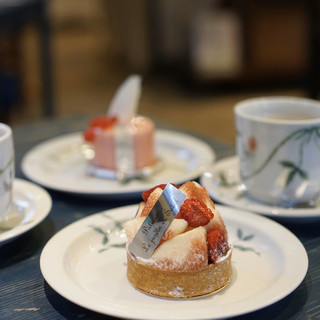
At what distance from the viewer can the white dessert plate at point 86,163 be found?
3.46 feet

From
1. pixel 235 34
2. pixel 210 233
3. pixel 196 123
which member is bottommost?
pixel 196 123

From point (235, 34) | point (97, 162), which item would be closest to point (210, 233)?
point (97, 162)

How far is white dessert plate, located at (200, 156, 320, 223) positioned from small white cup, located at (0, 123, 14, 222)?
1.20 ft

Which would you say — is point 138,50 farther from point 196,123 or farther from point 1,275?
point 1,275

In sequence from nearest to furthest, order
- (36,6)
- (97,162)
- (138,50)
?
(97,162)
(36,6)
(138,50)

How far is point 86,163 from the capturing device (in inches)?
49.1

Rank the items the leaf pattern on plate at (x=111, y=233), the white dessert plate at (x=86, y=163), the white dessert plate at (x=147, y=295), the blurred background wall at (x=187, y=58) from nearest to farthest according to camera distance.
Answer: the white dessert plate at (x=147, y=295) < the leaf pattern on plate at (x=111, y=233) < the white dessert plate at (x=86, y=163) < the blurred background wall at (x=187, y=58)

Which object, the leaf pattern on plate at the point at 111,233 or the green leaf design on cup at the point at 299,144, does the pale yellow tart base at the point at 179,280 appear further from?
the green leaf design on cup at the point at 299,144

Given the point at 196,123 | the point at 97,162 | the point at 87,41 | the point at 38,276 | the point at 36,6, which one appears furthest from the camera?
the point at 87,41

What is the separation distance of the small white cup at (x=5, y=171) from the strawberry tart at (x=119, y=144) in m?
0.36

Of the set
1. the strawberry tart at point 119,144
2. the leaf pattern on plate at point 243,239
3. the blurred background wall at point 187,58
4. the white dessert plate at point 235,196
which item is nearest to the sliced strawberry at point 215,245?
the leaf pattern on plate at point 243,239

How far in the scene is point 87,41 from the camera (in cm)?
647

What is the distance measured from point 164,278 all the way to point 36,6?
2.41 m

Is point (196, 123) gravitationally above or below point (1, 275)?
below
